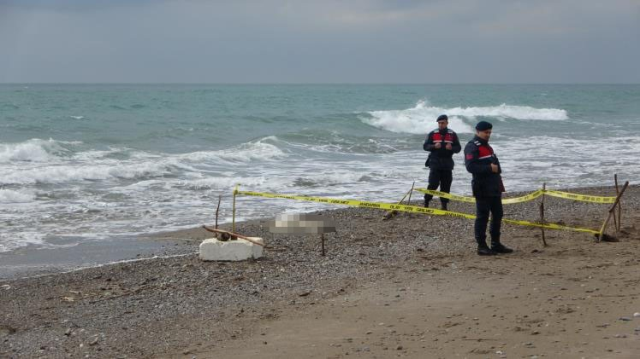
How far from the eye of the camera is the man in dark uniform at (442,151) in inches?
472

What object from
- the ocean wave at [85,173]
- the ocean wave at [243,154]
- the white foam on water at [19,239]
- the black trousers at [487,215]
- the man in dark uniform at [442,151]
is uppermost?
the man in dark uniform at [442,151]

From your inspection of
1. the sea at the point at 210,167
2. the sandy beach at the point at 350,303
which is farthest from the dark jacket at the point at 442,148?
the sea at the point at 210,167

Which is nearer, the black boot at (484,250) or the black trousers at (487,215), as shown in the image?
the black trousers at (487,215)

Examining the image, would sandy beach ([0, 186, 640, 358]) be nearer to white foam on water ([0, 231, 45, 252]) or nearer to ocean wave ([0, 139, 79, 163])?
white foam on water ([0, 231, 45, 252])

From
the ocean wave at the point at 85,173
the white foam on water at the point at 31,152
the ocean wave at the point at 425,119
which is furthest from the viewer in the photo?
the ocean wave at the point at 425,119

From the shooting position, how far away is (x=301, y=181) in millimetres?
17891

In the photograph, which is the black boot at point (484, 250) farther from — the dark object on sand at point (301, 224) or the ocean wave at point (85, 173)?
the ocean wave at point (85, 173)

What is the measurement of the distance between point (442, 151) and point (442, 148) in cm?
9

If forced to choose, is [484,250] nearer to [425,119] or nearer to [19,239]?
[19,239]

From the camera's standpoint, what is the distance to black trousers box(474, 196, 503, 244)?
886cm

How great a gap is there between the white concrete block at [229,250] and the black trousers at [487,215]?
7.98 ft

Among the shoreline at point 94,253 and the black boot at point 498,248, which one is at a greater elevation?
the black boot at point 498,248

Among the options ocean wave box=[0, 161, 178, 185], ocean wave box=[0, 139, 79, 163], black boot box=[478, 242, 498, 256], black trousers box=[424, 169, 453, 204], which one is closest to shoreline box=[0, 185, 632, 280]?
black trousers box=[424, 169, 453, 204]

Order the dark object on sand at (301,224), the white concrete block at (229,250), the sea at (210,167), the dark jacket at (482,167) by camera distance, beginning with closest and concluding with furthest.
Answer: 1. the dark jacket at (482,167)
2. the white concrete block at (229,250)
3. the dark object on sand at (301,224)
4. the sea at (210,167)
